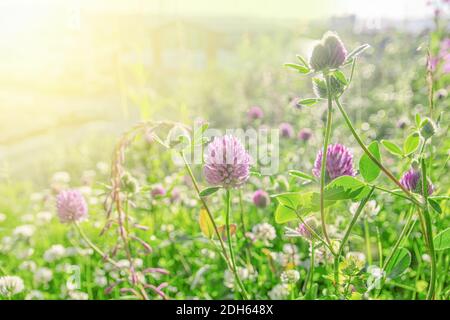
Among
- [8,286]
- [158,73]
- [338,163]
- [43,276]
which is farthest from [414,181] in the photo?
[158,73]

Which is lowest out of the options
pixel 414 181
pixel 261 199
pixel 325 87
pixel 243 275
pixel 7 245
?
pixel 7 245

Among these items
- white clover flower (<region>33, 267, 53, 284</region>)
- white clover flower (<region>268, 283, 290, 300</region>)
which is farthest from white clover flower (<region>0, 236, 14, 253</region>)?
white clover flower (<region>268, 283, 290, 300</region>)

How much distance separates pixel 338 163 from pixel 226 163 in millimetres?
147

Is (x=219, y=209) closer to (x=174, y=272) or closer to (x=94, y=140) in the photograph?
(x=174, y=272)

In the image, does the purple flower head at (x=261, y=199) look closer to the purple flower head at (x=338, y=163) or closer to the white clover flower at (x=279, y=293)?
the white clover flower at (x=279, y=293)

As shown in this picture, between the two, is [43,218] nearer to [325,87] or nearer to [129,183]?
[129,183]

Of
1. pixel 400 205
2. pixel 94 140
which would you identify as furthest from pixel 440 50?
pixel 94 140

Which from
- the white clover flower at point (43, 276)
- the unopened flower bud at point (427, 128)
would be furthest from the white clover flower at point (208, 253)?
the unopened flower bud at point (427, 128)

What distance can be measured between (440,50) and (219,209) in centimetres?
112

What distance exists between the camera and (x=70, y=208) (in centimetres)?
103

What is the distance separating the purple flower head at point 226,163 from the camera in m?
0.73

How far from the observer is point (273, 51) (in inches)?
178

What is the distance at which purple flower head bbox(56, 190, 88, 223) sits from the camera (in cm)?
103

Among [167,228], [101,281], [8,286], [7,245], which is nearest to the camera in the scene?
[8,286]
